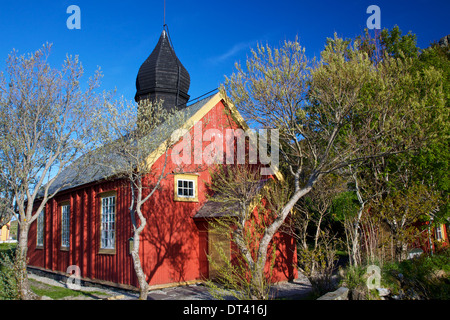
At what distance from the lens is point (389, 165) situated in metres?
12.6

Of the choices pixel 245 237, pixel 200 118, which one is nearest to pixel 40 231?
pixel 200 118

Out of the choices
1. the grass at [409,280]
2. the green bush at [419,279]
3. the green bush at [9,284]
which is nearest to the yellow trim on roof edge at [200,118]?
the green bush at [9,284]

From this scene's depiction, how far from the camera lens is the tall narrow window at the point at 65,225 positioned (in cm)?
1524

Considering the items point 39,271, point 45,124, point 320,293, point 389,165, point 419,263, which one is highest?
point 45,124

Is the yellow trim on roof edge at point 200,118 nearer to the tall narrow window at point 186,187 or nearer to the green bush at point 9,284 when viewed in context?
→ the tall narrow window at point 186,187

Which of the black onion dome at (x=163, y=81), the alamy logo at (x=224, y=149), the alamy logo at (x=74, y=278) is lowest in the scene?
the alamy logo at (x=74, y=278)

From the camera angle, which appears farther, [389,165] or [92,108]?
[389,165]

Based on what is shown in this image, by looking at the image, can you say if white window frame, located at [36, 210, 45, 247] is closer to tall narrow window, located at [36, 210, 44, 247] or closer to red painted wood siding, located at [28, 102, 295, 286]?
tall narrow window, located at [36, 210, 44, 247]

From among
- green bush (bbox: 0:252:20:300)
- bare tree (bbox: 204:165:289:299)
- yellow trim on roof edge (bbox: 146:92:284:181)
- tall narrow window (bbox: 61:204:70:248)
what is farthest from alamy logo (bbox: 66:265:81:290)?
yellow trim on roof edge (bbox: 146:92:284:181)

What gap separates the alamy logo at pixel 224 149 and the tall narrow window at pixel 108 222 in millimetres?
2838

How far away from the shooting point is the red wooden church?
37.4 ft
